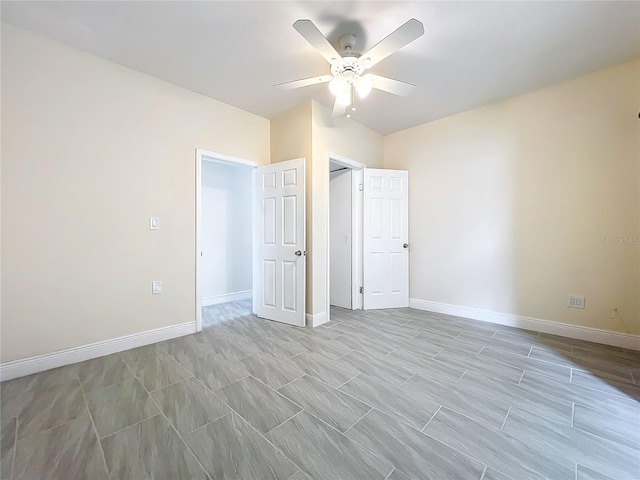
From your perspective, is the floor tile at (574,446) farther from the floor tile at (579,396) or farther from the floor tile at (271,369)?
the floor tile at (271,369)

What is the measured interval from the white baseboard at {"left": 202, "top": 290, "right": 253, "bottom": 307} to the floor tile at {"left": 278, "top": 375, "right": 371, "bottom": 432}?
275 centimetres

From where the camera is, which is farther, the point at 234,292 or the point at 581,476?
the point at 234,292

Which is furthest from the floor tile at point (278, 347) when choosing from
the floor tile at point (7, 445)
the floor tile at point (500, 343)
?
the floor tile at point (500, 343)

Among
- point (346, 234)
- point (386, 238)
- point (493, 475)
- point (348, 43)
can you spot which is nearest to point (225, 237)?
point (346, 234)

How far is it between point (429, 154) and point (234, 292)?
3.93 meters

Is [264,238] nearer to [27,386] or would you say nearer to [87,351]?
[87,351]

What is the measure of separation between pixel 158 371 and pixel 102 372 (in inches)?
17.4

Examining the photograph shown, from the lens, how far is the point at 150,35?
6.66 ft

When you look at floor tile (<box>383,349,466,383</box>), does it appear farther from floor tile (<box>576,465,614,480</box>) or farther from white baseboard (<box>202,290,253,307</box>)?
white baseboard (<box>202,290,253,307</box>)

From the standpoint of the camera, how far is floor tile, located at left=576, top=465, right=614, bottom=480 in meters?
1.12

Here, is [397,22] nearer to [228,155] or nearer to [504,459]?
[228,155]

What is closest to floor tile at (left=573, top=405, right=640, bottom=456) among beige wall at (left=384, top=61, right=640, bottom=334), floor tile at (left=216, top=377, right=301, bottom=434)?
beige wall at (left=384, top=61, right=640, bottom=334)

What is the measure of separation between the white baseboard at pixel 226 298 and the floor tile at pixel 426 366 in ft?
9.93

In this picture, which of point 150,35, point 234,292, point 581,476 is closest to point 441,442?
point 581,476
